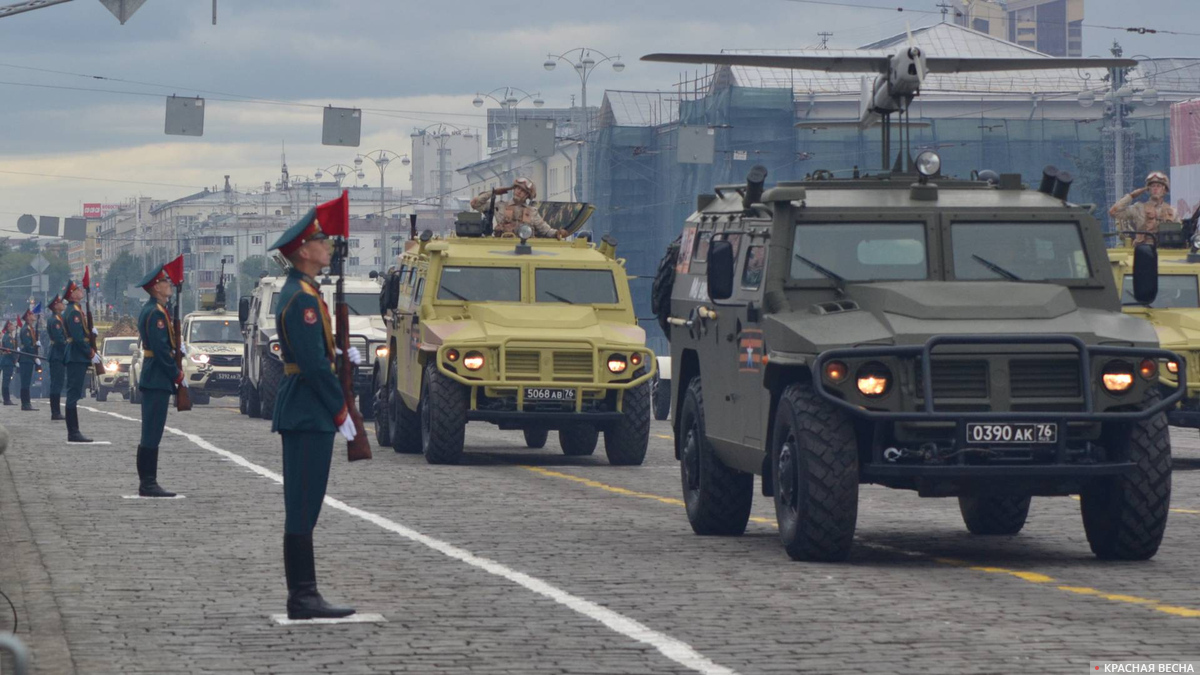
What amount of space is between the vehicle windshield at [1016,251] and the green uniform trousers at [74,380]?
15071 millimetres

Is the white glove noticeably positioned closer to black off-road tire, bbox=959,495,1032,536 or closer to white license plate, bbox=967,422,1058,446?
white license plate, bbox=967,422,1058,446

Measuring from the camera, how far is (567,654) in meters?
8.92

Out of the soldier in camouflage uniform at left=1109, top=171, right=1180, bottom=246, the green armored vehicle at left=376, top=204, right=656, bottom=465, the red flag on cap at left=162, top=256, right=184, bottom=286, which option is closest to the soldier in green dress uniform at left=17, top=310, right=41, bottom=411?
the green armored vehicle at left=376, top=204, right=656, bottom=465

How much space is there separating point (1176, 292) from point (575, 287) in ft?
20.5

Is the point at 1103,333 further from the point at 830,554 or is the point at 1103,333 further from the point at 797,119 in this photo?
the point at 797,119

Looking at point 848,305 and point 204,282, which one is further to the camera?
point 204,282

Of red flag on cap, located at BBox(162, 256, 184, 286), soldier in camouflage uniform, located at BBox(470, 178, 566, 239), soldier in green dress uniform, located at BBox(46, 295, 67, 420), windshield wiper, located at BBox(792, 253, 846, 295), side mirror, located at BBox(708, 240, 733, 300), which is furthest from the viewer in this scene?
soldier in green dress uniform, located at BBox(46, 295, 67, 420)

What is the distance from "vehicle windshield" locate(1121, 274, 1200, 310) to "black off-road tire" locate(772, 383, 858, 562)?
37.6 feet

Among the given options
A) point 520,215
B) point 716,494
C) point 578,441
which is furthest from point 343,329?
point 520,215

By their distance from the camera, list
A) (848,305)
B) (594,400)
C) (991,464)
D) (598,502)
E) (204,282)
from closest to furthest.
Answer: (991,464) < (848,305) < (598,502) < (594,400) < (204,282)

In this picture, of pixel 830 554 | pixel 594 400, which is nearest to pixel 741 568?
pixel 830 554

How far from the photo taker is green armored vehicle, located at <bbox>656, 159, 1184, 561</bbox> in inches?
462

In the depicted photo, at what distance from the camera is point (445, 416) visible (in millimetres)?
21609

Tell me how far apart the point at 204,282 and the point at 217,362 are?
519 feet
